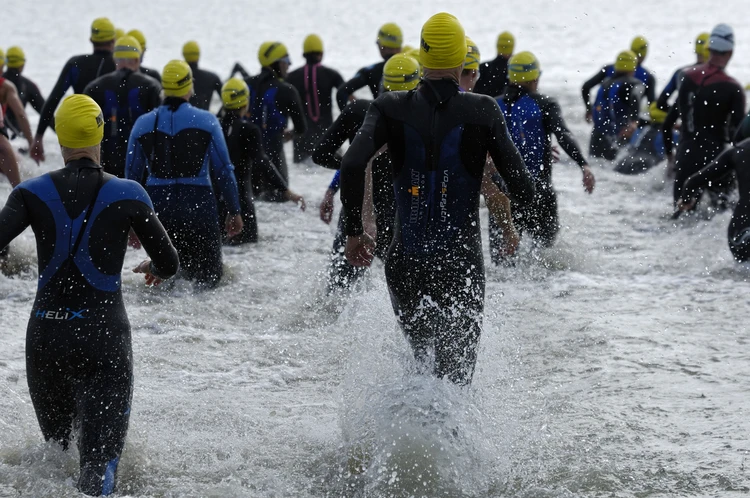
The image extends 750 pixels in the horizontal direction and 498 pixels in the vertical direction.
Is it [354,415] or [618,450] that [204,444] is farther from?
[618,450]

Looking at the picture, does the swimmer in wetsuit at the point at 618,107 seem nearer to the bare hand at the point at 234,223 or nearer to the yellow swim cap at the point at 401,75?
the bare hand at the point at 234,223

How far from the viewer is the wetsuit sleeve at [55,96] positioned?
10.3 m

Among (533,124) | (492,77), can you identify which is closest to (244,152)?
(533,124)

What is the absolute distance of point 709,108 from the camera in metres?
10.0

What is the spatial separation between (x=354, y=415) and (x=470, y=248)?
3.69ft

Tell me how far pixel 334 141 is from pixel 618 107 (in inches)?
337

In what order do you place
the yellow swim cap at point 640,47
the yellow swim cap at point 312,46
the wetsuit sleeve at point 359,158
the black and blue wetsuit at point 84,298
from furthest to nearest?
the yellow swim cap at point 640,47 → the yellow swim cap at point 312,46 → the wetsuit sleeve at point 359,158 → the black and blue wetsuit at point 84,298

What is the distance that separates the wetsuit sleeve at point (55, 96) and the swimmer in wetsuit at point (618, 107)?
22.8 feet

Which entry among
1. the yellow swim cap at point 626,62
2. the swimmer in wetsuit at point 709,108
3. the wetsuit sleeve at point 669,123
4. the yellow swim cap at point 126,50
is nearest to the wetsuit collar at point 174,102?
the yellow swim cap at point 126,50

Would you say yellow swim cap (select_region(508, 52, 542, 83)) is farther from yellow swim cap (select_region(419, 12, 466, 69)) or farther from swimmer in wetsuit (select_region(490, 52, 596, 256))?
yellow swim cap (select_region(419, 12, 466, 69))

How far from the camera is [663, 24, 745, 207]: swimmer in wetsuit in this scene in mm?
9922

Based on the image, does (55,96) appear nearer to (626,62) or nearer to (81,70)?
(81,70)

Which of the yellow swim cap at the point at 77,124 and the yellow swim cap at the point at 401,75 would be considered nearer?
the yellow swim cap at the point at 77,124

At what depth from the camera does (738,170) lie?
8195 mm
